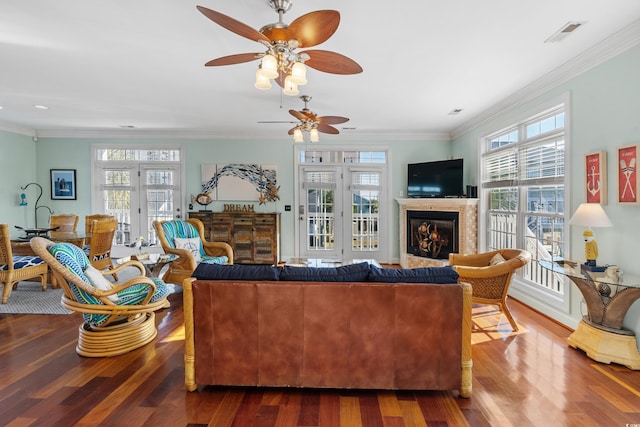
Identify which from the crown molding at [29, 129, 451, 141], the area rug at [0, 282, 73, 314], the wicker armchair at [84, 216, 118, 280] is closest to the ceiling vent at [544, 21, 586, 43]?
the crown molding at [29, 129, 451, 141]

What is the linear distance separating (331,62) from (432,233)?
4179 mm

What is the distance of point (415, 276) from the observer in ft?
7.18

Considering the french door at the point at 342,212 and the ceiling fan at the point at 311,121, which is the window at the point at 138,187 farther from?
the ceiling fan at the point at 311,121

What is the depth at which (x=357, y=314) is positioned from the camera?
2129 mm

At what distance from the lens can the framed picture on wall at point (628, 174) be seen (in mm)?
2645

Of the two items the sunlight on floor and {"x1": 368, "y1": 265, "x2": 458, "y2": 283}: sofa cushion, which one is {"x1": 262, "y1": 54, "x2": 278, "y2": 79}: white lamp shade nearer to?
{"x1": 368, "y1": 265, "x2": 458, "y2": 283}: sofa cushion

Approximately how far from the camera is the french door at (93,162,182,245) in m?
6.67

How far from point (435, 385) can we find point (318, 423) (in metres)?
0.79

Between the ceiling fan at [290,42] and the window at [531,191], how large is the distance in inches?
110

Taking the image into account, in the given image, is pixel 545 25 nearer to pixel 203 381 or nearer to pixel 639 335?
pixel 639 335

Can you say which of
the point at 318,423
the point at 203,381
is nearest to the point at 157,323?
the point at 203,381

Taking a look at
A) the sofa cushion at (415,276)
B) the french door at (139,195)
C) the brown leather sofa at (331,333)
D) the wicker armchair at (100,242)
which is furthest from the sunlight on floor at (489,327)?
the french door at (139,195)

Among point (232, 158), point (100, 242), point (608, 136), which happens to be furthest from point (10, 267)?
point (608, 136)

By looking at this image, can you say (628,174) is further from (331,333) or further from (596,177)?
(331,333)
